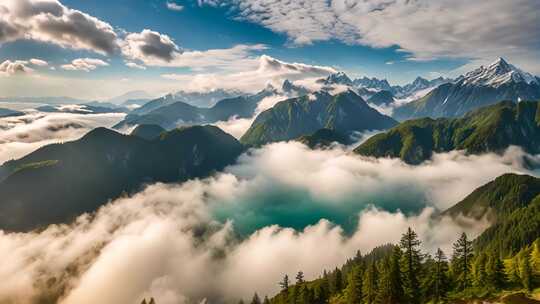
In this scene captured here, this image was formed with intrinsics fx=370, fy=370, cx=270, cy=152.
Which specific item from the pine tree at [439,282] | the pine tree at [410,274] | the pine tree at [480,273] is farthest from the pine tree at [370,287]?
the pine tree at [480,273]

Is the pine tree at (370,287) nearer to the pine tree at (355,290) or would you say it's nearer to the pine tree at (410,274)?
the pine tree at (355,290)

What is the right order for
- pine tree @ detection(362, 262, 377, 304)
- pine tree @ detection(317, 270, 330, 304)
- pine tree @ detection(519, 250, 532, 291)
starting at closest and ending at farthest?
pine tree @ detection(519, 250, 532, 291), pine tree @ detection(362, 262, 377, 304), pine tree @ detection(317, 270, 330, 304)

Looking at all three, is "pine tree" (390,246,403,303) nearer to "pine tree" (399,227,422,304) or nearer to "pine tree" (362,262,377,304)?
"pine tree" (399,227,422,304)

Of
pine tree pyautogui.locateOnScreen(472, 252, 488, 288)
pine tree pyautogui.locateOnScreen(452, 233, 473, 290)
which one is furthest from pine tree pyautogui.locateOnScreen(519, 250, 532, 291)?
pine tree pyautogui.locateOnScreen(452, 233, 473, 290)

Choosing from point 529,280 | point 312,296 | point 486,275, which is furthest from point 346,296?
point 529,280

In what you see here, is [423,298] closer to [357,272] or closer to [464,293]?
[464,293]

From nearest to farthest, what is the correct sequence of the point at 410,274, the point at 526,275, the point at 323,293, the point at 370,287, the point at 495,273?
the point at 410,274, the point at 526,275, the point at 495,273, the point at 370,287, the point at 323,293

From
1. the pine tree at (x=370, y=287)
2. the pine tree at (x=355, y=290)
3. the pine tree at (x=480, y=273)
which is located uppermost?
the pine tree at (x=480, y=273)

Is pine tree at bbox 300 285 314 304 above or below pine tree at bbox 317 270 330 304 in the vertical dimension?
above

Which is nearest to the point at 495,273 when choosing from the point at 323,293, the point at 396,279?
the point at 396,279

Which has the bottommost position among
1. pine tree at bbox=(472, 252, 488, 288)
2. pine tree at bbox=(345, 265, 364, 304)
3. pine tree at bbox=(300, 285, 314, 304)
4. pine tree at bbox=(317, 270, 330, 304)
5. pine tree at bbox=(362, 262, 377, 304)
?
pine tree at bbox=(317, 270, 330, 304)

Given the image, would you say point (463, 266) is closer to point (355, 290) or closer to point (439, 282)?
point (439, 282)
